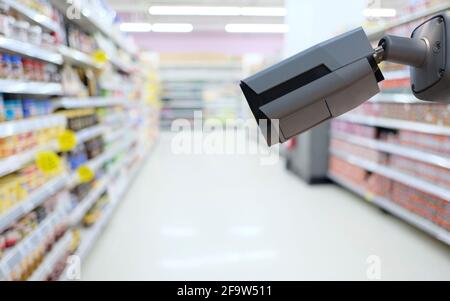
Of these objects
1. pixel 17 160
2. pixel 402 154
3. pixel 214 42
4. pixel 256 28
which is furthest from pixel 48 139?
pixel 214 42

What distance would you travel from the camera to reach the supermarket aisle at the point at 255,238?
92.0 inches

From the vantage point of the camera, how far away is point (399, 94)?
3170mm

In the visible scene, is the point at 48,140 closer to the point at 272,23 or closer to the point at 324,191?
the point at 324,191

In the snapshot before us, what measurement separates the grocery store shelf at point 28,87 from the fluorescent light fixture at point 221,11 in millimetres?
6271

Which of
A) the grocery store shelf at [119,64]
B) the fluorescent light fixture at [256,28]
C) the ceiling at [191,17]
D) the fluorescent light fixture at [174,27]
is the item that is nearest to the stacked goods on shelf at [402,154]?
the grocery store shelf at [119,64]

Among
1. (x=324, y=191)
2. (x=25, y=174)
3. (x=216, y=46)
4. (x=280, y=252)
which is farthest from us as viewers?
(x=216, y=46)

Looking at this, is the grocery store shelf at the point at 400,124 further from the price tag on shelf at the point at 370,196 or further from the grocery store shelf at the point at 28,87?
the grocery store shelf at the point at 28,87

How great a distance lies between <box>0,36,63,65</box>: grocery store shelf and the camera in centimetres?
A: 153

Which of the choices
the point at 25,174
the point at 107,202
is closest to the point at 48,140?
the point at 25,174

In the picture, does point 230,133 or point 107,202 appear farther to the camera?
point 230,133

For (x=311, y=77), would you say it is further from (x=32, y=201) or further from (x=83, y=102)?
(x=83, y=102)

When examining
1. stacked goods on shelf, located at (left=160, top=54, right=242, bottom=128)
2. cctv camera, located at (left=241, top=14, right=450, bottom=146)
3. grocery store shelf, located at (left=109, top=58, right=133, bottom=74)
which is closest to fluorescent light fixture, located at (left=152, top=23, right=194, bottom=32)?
stacked goods on shelf, located at (left=160, top=54, right=242, bottom=128)

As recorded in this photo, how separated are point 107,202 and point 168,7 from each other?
226 inches
